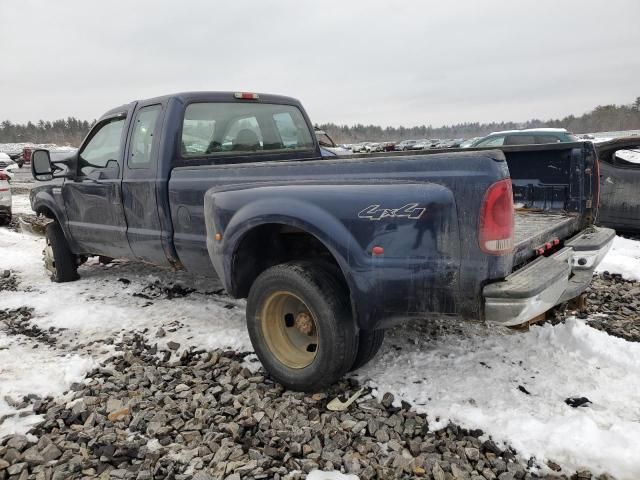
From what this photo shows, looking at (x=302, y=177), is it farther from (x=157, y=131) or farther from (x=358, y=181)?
(x=157, y=131)

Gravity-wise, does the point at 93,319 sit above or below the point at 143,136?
below

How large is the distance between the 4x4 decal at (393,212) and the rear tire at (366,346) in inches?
34.4

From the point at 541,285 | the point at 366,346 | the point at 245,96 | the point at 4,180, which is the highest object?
the point at 245,96

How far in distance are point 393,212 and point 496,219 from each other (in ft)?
1.73

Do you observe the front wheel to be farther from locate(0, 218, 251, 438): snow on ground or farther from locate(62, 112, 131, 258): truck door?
locate(62, 112, 131, 258): truck door

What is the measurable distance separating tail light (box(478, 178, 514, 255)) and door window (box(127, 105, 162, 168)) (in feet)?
9.99

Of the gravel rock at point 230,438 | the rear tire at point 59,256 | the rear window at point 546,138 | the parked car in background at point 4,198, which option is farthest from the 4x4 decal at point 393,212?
the rear window at point 546,138

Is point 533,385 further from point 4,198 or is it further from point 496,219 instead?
Answer: point 4,198

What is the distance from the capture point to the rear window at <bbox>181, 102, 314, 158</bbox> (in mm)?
4258

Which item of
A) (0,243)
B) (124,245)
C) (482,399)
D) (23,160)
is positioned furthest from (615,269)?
(23,160)

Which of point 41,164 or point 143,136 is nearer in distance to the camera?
point 143,136

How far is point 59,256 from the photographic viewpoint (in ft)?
18.6

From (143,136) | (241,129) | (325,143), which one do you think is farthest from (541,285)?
(325,143)

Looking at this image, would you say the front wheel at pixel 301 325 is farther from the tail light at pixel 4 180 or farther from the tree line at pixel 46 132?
the tree line at pixel 46 132
